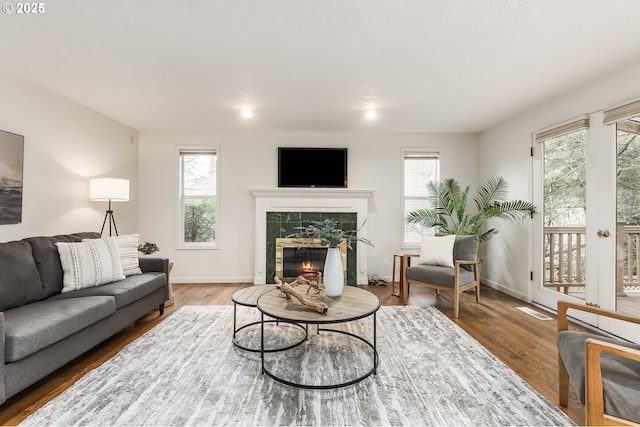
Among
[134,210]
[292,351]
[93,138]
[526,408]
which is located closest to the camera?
[526,408]

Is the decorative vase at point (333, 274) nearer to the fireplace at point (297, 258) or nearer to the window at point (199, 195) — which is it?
the fireplace at point (297, 258)

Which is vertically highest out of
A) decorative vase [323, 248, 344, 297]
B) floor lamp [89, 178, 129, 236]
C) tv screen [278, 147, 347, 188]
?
tv screen [278, 147, 347, 188]

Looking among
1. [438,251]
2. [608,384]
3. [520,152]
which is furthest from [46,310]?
[520,152]

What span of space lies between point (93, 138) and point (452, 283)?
4681 mm

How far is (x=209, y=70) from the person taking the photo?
2.71 metres

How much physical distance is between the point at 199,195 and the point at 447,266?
380 cm

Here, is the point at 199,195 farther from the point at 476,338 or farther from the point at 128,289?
the point at 476,338

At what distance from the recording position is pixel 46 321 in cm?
188

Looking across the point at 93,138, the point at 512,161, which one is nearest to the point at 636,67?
the point at 512,161

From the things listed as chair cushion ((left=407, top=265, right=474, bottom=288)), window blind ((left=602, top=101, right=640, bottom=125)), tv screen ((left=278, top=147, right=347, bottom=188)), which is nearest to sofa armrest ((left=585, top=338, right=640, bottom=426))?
chair cushion ((left=407, top=265, right=474, bottom=288))

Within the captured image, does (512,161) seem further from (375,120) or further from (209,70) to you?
(209,70)

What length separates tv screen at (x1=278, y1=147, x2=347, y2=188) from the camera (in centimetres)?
478

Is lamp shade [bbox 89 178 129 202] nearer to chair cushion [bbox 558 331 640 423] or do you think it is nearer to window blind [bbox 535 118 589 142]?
chair cushion [bbox 558 331 640 423]

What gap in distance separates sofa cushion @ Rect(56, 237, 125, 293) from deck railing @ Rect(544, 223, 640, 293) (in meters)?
4.64
